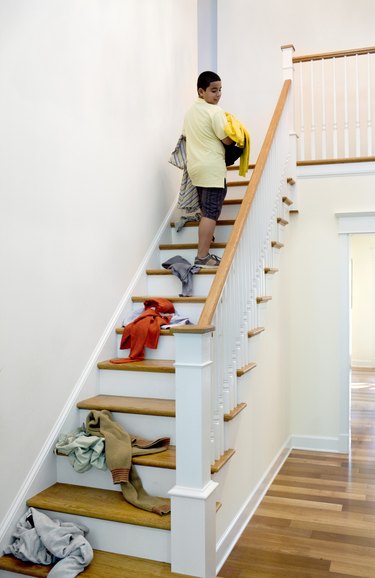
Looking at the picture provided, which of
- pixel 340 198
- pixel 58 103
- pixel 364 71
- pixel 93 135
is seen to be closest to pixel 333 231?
pixel 340 198

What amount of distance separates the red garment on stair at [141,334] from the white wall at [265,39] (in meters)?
2.88

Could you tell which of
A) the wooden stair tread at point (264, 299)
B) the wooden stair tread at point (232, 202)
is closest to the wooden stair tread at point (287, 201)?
the wooden stair tread at point (232, 202)

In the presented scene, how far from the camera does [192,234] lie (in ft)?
15.0

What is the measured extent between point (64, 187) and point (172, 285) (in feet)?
3.85

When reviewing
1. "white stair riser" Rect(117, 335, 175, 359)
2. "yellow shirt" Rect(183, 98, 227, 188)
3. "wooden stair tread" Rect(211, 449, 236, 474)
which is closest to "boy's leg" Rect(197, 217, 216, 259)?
"yellow shirt" Rect(183, 98, 227, 188)

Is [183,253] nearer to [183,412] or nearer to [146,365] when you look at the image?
[146,365]

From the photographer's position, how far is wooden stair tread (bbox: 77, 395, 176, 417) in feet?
9.87

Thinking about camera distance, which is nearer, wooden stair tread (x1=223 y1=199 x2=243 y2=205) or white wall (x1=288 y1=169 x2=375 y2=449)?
wooden stair tread (x1=223 y1=199 x2=243 y2=205)

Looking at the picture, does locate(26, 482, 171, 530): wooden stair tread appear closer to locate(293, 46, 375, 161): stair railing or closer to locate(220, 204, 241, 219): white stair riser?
locate(220, 204, 241, 219): white stair riser

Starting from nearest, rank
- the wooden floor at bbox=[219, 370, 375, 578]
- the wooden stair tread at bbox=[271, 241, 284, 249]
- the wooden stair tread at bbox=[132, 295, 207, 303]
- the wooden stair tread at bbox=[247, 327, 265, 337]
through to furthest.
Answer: the wooden floor at bbox=[219, 370, 375, 578]
the wooden stair tread at bbox=[247, 327, 265, 337]
the wooden stair tread at bbox=[132, 295, 207, 303]
the wooden stair tread at bbox=[271, 241, 284, 249]

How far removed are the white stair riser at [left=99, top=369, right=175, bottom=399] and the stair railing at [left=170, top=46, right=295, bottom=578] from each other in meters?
0.37

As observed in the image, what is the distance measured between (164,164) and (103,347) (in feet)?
5.55

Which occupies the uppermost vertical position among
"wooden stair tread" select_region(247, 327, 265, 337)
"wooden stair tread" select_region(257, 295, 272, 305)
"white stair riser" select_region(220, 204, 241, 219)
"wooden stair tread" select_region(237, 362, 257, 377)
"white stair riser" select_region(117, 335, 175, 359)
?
"white stair riser" select_region(220, 204, 241, 219)

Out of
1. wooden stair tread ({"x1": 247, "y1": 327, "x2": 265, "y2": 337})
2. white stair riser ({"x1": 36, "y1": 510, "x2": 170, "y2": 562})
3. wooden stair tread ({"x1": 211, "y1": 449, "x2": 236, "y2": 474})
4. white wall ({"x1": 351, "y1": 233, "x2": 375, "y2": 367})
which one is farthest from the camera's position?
white wall ({"x1": 351, "y1": 233, "x2": 375, "y2": 367})
